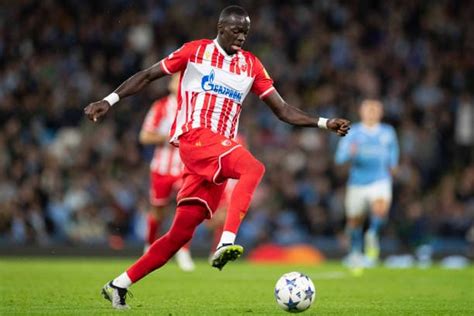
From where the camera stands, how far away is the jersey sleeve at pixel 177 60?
8617mm

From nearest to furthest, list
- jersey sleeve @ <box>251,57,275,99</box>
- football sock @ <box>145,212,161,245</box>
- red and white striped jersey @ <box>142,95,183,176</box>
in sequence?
1. jersey sleeve @ <box>251,57,275,99</box>
2. football sock @ <box>145,212,161,245</box>
3. red and white striped jersey @ <box>142,95,183,176</box>

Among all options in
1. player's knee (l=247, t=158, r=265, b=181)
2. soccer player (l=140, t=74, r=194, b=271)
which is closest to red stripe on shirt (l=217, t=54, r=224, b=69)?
player's knee (l=247, t=158, r=265, b=181)

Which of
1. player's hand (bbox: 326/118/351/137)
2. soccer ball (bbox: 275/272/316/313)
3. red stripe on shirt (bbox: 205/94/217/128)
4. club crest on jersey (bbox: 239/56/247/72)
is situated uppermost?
club crest on jersey (bbox: 239/56/247/72)

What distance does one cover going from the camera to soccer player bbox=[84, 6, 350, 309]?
8.32 meters

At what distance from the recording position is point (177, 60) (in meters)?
8.67

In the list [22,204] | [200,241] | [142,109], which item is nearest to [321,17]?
[142,109]

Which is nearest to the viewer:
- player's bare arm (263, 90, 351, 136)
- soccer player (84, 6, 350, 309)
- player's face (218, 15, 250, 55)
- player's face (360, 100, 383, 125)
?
soccer player (84, 6, 350, 309)

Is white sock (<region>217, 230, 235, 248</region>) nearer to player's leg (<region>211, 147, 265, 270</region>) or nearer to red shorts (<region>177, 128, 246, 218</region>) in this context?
player's leg (<region>211, 147, 265, 270</region>)

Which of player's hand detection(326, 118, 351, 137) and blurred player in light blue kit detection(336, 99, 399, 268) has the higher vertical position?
blurred player in light blue kit detection(336, 99, 399, 268)

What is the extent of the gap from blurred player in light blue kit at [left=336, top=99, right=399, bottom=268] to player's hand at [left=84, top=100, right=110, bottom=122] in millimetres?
8260

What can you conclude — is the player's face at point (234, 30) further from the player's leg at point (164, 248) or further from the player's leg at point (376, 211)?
the player's leg at point (376, 211)

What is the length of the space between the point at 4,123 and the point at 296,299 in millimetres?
13814

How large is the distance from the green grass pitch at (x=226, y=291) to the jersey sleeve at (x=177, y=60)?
6.44 ft

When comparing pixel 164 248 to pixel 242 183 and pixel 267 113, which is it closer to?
pixel 242 183
